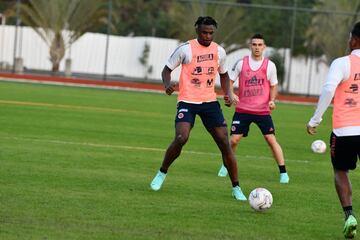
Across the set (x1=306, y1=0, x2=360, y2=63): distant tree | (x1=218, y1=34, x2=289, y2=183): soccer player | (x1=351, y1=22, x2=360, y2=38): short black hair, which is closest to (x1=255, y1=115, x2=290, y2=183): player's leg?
(x1=218, y1=34, x2=289, y2=183): soccer player

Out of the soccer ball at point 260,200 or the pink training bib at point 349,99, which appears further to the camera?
the soccer ball at point 260,200

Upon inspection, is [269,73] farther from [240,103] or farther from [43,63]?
[43,63]

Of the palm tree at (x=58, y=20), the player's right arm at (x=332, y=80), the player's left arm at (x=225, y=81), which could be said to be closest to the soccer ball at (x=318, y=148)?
the player's left arm at (x=225, y=81)

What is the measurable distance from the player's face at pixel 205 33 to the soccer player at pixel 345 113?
2.88 metres

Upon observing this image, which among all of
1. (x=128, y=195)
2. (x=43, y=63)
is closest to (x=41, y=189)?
(x=128, y=195)

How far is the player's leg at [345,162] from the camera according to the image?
9.85 meters

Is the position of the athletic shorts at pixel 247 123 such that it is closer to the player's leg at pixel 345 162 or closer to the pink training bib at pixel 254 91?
the pink training bib at pixel 254 91

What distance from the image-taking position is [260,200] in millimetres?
11297

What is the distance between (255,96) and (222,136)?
9.20 ft

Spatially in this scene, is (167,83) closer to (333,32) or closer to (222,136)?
(222,136)

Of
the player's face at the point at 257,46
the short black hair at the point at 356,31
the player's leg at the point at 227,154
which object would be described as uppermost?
the short black hair at the point at 356,31

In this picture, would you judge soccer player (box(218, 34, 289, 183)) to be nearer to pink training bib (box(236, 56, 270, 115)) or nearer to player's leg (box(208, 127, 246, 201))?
pink training bib (box(236, 56, 270, 115))

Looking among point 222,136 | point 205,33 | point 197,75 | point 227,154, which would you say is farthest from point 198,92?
point 227,154

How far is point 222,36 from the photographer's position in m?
50.1
